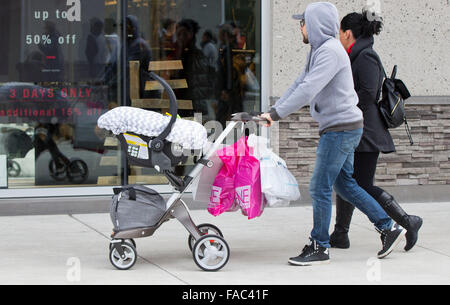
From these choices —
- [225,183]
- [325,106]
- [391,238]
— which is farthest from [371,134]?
[225,183]

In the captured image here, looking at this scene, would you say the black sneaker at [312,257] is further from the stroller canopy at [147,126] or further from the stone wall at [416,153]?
the stone wall at [416,153]

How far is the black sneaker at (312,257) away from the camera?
19.5ft

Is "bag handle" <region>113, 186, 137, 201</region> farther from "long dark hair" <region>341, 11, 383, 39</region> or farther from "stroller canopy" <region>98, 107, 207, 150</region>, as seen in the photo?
"long dark hair" <region>341, 11, 383, 39</region>

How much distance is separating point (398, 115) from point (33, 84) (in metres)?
3.96

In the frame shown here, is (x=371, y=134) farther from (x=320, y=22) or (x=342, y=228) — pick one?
(x=320, y=22)

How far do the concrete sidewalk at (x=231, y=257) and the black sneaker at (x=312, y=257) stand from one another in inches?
2.3

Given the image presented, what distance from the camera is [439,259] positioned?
20.6 feet

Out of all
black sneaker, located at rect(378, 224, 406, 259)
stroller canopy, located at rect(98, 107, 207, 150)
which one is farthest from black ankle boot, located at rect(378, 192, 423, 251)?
stroller canopy, located at rect(98, 107, 207, 150)

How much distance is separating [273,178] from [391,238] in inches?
42.3

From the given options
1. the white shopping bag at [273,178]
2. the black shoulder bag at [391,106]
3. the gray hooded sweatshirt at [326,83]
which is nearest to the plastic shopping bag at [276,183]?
the white shopping bag at [273,178]

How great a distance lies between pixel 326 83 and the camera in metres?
5.75
